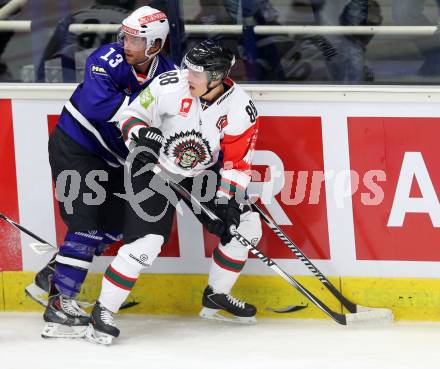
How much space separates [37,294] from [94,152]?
67 centimetres

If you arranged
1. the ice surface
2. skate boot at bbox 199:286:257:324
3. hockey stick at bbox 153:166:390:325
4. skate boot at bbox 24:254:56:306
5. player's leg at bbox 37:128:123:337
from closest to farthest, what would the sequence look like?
the ice surface, hockey stick at bbox 153:166:390:325, player's leg at bbox 37:128:123:337, skate boot at bbox 199:286:257:324, skate boot at bbox 24:254:56:306

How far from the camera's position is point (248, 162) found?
435 cm

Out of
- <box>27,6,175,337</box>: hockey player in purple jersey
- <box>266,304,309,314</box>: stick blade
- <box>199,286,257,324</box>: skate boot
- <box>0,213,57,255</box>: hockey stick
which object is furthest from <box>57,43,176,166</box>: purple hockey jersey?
<box>266,304,309,314</box>: stick blade

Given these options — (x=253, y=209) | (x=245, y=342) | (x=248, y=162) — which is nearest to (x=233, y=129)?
(x=248, y=162)

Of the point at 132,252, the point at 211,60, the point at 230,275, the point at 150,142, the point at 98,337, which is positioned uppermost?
the point at 211,60

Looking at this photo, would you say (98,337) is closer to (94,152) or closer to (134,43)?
(94,152)

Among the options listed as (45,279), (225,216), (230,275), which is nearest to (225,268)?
(230,275)

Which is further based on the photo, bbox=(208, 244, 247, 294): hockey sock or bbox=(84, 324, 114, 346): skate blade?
bbox=(208, 244, 247, 294): hockey sock

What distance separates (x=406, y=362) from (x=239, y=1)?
5.17 feet

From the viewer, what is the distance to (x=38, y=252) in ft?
15.3

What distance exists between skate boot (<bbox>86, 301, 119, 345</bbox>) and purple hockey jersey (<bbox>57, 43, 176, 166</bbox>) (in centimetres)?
61

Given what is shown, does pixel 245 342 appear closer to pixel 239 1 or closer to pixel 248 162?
pixel 248 162

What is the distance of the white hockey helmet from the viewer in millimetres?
4355

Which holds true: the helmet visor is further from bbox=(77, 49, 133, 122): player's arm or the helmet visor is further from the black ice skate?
the black ice skate
